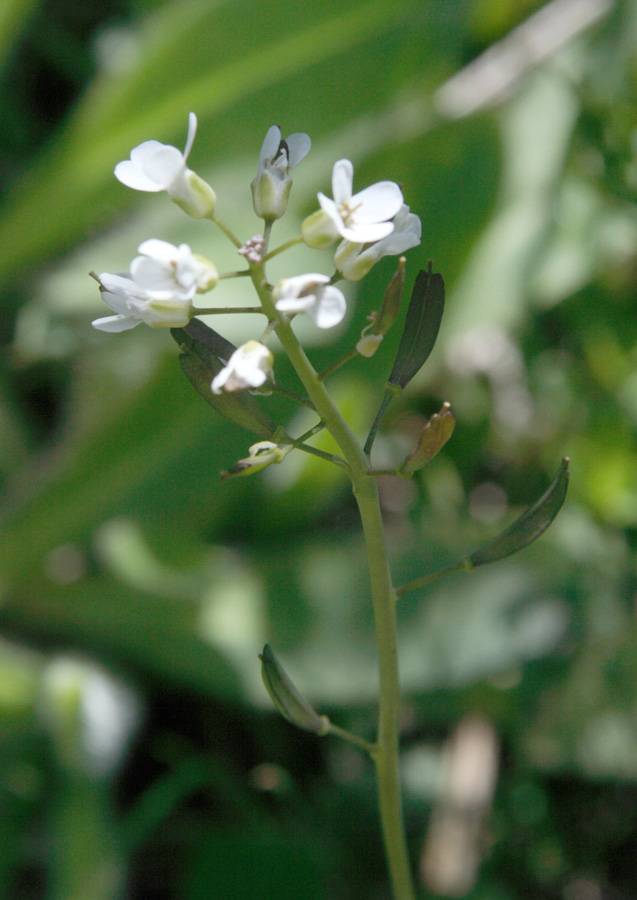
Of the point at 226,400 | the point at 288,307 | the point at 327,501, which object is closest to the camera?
the point at 288,307

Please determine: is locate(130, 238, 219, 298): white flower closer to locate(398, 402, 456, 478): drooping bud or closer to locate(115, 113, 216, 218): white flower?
locate(115, 113, 216, 218): white flower

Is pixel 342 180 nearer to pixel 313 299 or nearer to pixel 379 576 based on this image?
pixel 313 299

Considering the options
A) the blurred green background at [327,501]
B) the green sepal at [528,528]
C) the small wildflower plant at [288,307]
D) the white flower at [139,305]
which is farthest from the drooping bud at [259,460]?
the blurred green background at [327,501]

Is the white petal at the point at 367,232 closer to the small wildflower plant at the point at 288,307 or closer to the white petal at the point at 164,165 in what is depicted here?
the small wildflower plant at the point at 288,307

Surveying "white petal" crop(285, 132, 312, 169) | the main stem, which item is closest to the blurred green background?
the main stem

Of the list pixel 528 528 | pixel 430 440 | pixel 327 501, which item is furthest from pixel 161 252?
pixel 327 501
